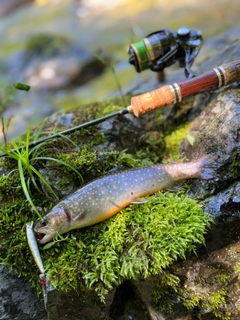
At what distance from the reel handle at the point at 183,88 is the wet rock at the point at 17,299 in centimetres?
207

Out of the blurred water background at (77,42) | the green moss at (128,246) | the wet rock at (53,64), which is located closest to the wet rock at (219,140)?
the green moss at (128,246)

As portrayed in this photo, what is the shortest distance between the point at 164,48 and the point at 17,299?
3159 millimetres

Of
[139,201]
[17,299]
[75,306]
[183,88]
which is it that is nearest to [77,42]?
[183,88]

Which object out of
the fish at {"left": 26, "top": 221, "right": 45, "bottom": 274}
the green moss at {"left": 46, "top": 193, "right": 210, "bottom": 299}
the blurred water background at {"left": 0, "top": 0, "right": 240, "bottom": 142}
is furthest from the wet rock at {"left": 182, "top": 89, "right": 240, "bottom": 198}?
the blurred water background at {"left": 0, "top": 0, "right": 240, "bottom": 142}

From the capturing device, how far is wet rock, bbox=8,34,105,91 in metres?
8.38

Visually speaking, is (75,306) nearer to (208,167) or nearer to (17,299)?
(17,299)

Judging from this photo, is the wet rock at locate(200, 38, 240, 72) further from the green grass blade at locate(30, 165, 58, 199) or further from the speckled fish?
the green grass blade at locate(30, 165, 58, 199)

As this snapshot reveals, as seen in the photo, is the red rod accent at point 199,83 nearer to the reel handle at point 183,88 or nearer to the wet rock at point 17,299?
the reel handle at point 183,88

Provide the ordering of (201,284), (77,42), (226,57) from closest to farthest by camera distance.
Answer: (201,284), (226,57), (77,42)

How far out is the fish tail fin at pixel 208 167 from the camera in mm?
3226

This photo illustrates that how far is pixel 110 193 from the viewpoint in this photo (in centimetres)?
310

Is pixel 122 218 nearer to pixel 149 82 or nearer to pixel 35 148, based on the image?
pixel 35 148

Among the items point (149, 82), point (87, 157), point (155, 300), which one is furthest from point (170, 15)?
point (155, 300)

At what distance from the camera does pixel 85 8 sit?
40.2 ft
